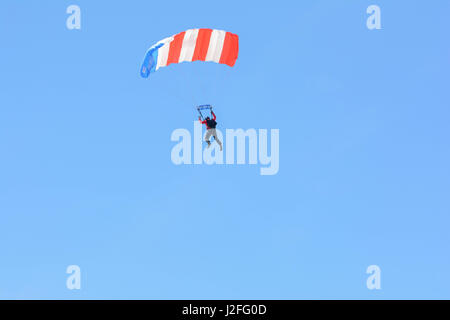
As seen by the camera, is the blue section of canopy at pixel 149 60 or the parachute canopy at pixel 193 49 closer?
the blue section of canopy at pixel 149 60

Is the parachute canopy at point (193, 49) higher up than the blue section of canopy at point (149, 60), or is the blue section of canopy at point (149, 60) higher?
the parachute canopy at point (193, 49)

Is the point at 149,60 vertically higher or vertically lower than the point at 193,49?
lower

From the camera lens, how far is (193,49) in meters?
40.0

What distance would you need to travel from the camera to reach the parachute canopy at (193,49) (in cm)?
3925

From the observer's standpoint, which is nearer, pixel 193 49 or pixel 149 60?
pixel 149 60
